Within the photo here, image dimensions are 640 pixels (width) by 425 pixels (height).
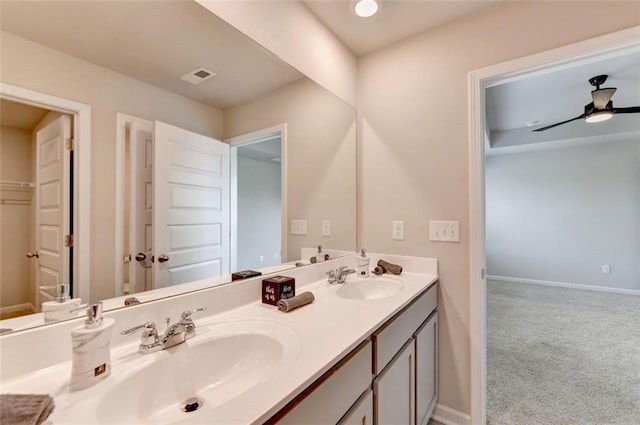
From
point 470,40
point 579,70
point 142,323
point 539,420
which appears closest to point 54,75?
point 142,323

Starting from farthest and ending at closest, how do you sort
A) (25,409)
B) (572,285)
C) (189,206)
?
(572,285) < (189,206) < (25,409)

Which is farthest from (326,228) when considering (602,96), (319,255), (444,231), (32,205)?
(602,96)

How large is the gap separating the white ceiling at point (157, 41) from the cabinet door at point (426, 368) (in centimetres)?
153

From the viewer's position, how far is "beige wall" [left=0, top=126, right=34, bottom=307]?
65cm

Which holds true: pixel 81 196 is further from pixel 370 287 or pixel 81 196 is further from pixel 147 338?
pixel 370 287

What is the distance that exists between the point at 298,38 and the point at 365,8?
0.41 m

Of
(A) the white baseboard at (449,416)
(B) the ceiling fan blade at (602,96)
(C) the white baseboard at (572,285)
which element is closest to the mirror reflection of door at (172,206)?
(A) the white baseboard at (449,416)

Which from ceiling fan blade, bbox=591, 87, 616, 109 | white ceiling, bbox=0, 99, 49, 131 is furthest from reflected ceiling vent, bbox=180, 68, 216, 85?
ceiling fan blade, bbox=591, 87, 616, 109

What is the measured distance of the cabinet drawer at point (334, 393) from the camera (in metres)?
0.67

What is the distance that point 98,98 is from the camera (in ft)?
2.80

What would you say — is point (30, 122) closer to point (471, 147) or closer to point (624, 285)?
point (471, 147)

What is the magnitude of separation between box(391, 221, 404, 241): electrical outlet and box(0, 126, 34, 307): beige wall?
173 cm

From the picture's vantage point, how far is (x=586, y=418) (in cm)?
168

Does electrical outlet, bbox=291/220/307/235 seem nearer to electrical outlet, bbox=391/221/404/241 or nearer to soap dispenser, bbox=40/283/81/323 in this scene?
electrical outlet, bbox=391/221/404/241
